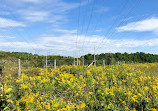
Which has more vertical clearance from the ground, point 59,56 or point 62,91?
point 59,56

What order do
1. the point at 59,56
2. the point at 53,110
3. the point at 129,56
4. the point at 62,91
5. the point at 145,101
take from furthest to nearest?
1. the point at 129,56
2. the point at 59,56
3. the point at 62,91
4. the point at 145,101
5. the point at 53,110

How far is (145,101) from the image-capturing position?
296 centimetres

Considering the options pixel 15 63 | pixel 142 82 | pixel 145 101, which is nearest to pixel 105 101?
pixel 145 101

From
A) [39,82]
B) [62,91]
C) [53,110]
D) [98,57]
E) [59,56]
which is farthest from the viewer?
[98,57]

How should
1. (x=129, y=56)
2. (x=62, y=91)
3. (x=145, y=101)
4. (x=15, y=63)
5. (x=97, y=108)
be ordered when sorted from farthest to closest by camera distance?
(x=129, y=56) < (x=15, y=63) < (x=62, y=91) < (x=97, y=108) < (x=145, y=101)

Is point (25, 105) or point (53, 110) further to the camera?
point (25, 105)

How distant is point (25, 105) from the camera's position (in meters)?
3.32

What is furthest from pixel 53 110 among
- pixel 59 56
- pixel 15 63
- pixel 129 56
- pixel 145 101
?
pixel 129 56

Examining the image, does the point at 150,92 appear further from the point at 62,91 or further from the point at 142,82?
the point at 62,91

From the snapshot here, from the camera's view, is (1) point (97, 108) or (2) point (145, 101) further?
(1) point (97, 108)

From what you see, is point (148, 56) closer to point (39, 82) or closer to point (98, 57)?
point (98, 57)

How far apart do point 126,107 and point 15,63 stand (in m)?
9.03

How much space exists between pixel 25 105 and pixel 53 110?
940 mm

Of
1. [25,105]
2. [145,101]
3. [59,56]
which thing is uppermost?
[59,56]
